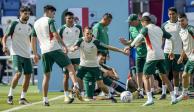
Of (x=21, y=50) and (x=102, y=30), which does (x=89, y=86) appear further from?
(x=21, y=50)

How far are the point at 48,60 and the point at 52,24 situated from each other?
79 centimetres

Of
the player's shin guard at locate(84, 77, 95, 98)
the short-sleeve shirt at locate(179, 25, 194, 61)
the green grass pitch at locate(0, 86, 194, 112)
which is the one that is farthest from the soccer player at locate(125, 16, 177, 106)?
the player's shin guard at locate(84, 77, 95, 98)

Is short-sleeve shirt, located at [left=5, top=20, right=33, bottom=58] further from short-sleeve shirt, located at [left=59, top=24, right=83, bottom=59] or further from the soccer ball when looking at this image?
the soccer ball

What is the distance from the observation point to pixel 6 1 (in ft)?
106

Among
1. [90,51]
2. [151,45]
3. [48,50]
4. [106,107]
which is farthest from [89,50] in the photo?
→ [106,107]

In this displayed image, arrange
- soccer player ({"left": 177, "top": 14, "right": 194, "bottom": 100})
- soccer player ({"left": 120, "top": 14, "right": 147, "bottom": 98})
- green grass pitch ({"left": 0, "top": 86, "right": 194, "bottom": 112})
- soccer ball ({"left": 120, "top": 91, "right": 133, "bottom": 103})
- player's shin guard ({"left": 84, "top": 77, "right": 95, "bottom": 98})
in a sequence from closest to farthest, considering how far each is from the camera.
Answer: green grass pitch ({"left": 0, "top": 86, "right": 194, "bottom": 112}) < soccer player ({"left": 177, "top": 14, "right": 194, "bottom": 100}) < soccer ball ({"left": 120, "top": 91, "right": 133, "bottom": 103}) < player's shin guard ({"left": 84, "top": 77, "right": 95, "bottom": 98}) < soccer player ({"left": 120, "top": 14, "right": 147, "bottom": 98})

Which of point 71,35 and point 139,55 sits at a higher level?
point 71,35

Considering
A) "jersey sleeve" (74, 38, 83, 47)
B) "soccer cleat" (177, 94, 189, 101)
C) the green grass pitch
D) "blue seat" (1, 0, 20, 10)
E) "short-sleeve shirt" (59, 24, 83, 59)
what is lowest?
the green grass pitch

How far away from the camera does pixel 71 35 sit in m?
17.8

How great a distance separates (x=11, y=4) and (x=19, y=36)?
614 inches

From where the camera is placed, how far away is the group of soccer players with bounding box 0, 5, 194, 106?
1553 cm

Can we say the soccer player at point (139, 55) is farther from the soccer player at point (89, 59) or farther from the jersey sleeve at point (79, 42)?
the jersey sleeve at point (79, 42)

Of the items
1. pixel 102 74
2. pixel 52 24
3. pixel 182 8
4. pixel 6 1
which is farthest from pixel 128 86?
pixel 6 1

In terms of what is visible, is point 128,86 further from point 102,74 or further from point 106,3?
point 106,3
